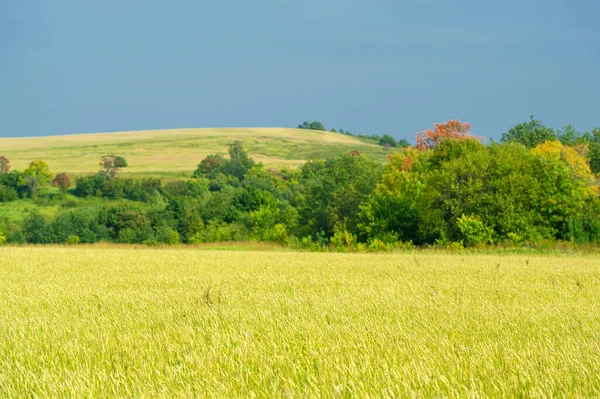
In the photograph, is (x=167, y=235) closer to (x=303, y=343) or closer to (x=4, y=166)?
(x=4, y=166)

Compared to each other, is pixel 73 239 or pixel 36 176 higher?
pixel 36 176

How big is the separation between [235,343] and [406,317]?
2.68m

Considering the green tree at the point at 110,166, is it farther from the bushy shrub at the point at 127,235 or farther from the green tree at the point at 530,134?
the green tree at the point at 530,134

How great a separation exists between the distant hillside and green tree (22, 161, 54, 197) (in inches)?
320

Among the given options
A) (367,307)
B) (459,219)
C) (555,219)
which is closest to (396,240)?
(459,219)

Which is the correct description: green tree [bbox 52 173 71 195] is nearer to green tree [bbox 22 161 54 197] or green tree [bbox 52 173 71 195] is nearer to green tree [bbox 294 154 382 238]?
green tree [bbox 22 161 54 197]

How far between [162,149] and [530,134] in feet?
310

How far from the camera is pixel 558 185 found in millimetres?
49969

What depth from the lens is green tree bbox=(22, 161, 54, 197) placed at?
116 meters

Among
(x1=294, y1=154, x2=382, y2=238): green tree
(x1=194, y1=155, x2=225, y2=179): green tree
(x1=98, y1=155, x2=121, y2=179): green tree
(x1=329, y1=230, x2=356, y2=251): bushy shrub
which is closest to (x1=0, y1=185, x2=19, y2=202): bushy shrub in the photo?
(x1=98, y1=155, x2=121, y2=179): green tree

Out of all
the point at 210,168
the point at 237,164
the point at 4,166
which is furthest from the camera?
the point at 237,164

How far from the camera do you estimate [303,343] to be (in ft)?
21.9

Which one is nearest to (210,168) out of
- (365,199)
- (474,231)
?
(365,199)

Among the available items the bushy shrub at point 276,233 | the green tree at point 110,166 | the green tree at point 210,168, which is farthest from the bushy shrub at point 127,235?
the green tree at point 210,168
